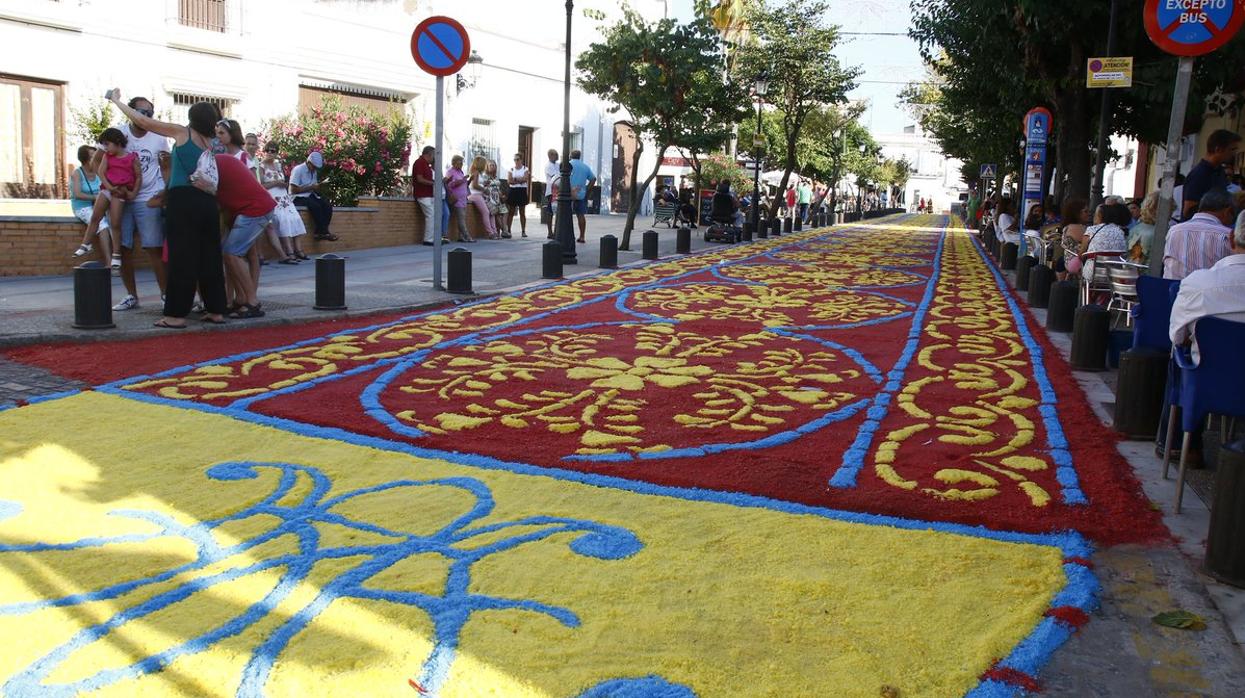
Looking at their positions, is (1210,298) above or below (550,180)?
below

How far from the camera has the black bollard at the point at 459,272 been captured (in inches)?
438

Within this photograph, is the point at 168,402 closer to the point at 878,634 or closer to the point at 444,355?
the point at 444,355

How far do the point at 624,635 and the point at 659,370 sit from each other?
161 inches

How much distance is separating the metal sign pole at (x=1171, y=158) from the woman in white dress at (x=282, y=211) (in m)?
10.9

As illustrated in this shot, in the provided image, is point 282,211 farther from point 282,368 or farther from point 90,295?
point 282,368

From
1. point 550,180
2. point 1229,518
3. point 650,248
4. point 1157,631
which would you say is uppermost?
point 550,180

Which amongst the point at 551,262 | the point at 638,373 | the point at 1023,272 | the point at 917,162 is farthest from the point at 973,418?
the point at 917,162

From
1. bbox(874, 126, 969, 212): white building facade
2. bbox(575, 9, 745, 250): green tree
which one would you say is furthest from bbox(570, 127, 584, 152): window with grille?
bbox(874, 126, 969, 212): white building facade

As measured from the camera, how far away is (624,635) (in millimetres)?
3023

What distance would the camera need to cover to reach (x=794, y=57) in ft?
101

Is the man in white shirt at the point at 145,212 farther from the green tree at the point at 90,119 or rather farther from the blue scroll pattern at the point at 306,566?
the green tree at the point at 90,119

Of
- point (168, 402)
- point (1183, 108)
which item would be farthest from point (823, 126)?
point (168, 402)

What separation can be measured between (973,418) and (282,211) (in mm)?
10993

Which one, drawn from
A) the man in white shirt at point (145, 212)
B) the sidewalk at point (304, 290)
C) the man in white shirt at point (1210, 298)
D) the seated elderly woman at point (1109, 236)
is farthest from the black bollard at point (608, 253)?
the man in white shirt at point (1210, 298)
